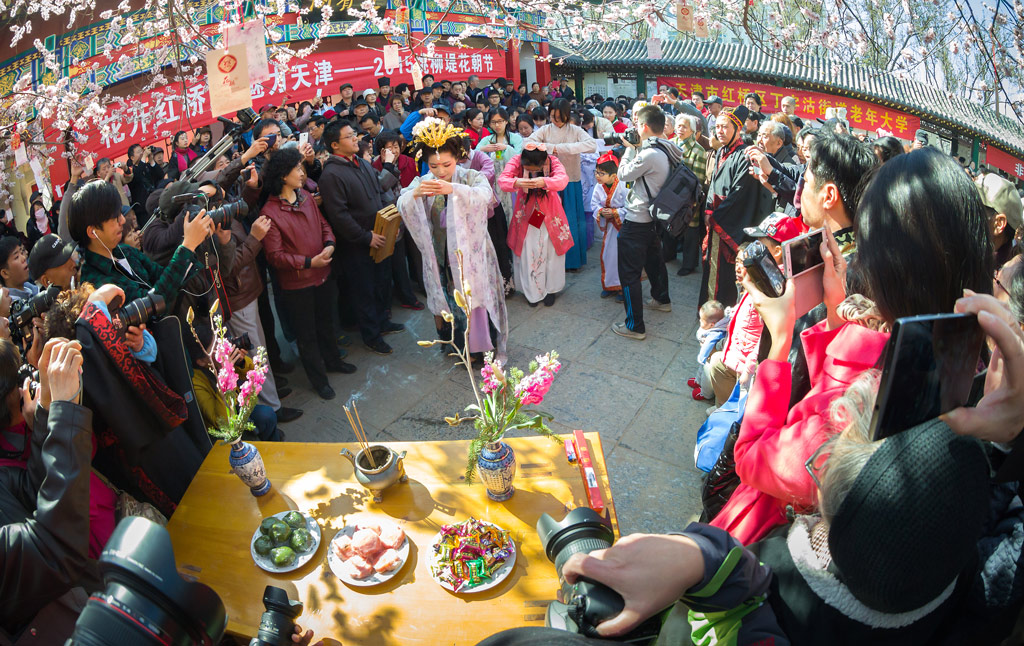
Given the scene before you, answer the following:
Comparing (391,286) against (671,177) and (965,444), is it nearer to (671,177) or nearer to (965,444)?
(671,177)

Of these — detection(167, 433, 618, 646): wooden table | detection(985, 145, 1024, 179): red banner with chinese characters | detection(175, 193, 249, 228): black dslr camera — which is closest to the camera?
detection(167, 433, 618, 646): wooden table

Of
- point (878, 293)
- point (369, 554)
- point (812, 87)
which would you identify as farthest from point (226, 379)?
point (812, 87)

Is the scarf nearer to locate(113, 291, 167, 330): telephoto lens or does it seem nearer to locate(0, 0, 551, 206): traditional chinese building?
locate(113, 291, 167, 330): telephoto lens

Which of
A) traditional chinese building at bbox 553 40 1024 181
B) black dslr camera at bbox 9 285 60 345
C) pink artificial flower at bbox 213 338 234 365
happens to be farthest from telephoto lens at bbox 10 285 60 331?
traditional chinese building at bbox 553 40 1024 181

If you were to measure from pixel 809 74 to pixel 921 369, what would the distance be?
16304 millimetres

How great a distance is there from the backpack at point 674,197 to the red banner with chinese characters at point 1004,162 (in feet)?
31.2

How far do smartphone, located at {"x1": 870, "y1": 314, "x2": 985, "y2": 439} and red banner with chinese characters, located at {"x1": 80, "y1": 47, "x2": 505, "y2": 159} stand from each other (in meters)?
4.65

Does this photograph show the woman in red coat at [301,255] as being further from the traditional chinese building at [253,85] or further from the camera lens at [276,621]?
the camera lens at [276,621]

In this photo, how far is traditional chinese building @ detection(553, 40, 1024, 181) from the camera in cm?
1125

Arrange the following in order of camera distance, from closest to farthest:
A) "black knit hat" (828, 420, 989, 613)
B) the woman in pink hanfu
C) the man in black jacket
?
1. "black knit hat" (828, 420, 989, 613)
2. the man in black jacket
3. the woman in pink hanfu

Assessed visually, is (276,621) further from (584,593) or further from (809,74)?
(809,74)

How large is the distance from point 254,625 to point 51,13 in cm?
719

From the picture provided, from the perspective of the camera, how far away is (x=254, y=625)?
6.64ft

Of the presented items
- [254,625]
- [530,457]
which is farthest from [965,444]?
[254,625]
